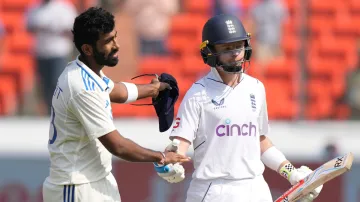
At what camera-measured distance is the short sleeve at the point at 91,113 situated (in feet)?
15.9

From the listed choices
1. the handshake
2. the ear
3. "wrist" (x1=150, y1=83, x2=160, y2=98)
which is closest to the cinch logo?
the handshake

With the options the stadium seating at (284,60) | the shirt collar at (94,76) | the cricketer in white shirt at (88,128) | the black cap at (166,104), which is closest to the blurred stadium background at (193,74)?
the stadium seating at (284,60)

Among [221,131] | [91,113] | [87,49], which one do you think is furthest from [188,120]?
[87,49]

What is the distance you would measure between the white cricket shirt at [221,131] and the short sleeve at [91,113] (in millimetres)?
513

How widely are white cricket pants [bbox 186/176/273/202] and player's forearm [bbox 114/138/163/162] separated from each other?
0.36 metres

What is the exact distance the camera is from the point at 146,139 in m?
9.01

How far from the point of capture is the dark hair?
4.86 metres

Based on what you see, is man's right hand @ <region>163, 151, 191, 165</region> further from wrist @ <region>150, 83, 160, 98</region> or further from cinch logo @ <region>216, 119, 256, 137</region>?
wrist @ <region>150, 83, 160, 98</region>

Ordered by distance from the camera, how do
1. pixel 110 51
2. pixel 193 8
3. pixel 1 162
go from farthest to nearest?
pixel 193 8
pixel 1 162
pixel 110 51

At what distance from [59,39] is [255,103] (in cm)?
470

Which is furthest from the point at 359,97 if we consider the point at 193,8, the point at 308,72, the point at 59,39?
the point at 59,39

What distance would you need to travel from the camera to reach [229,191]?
5141 millimetres

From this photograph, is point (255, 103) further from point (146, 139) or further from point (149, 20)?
point (149, 20)

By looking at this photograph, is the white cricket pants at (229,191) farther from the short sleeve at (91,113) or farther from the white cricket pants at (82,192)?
the short sleeve at (91,113)
